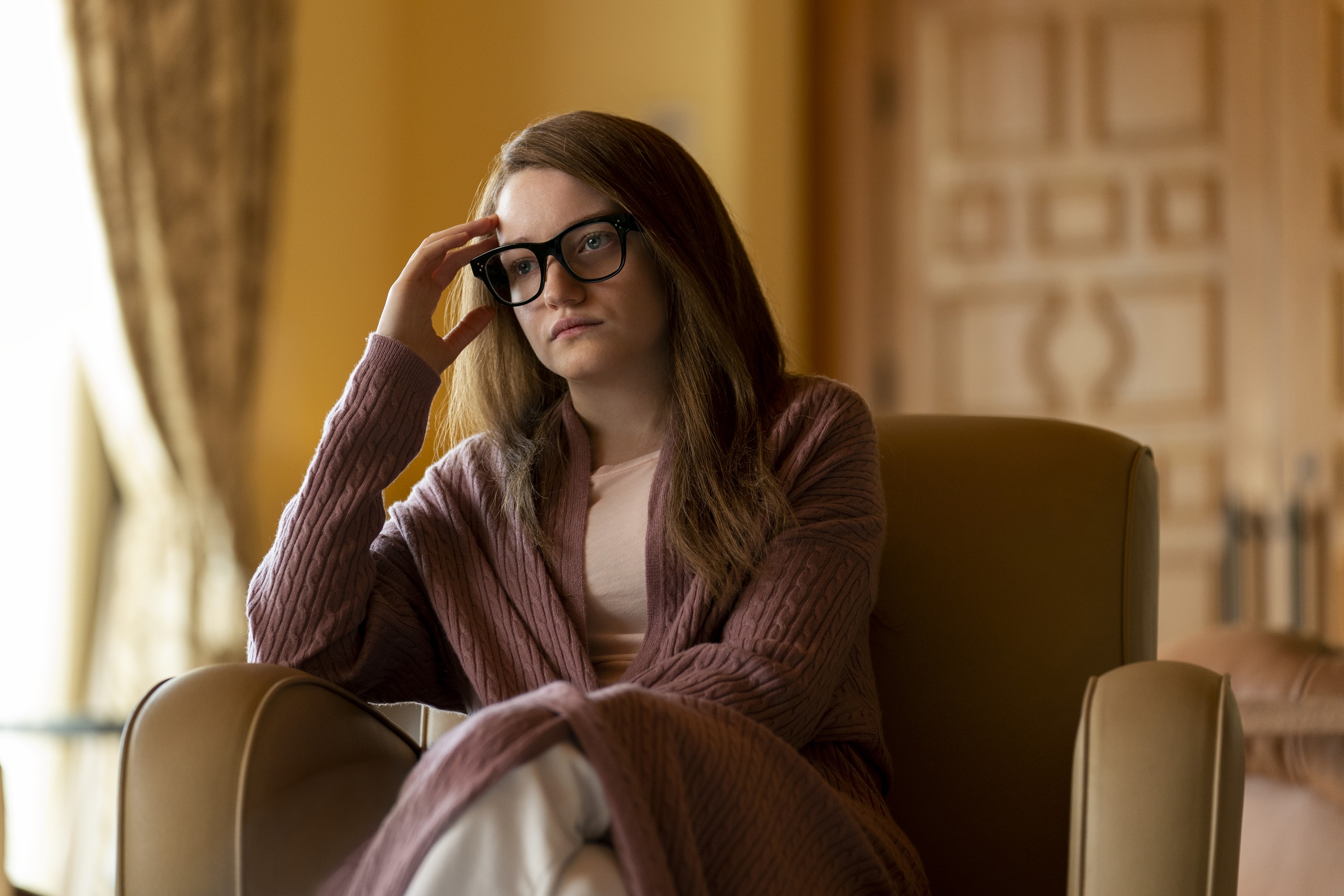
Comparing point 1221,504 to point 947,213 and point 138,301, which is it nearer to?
point 947,213

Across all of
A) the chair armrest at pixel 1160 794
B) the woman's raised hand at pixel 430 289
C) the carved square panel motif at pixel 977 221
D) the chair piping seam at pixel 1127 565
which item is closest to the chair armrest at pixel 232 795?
the woman's raised hand at pixel 430 289

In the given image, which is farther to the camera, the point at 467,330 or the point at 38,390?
the point at 38,390

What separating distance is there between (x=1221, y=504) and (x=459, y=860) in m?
2.97

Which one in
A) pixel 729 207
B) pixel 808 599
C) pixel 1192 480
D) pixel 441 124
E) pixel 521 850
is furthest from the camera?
pixel 441 124

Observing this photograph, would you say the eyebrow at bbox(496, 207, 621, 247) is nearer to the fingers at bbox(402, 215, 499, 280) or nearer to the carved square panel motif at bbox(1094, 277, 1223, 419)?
the fingers at bbox(402, 215, 499, 280)

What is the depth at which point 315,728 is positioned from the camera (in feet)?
3.51

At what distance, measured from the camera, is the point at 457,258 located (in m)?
1.37

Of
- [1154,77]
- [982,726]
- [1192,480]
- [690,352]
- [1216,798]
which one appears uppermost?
[1154,77]

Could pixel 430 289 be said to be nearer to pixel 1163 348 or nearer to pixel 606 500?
pixel 606 500

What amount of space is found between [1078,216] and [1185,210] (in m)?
0.26

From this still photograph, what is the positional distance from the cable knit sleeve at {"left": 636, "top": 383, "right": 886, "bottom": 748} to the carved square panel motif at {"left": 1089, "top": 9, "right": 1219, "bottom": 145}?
8.02 feet

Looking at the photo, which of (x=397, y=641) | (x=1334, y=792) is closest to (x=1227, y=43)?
(x=1334, y=792)

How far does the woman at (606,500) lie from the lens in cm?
122

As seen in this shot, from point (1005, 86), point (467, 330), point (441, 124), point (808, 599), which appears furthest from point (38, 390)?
point (1005, 86)
